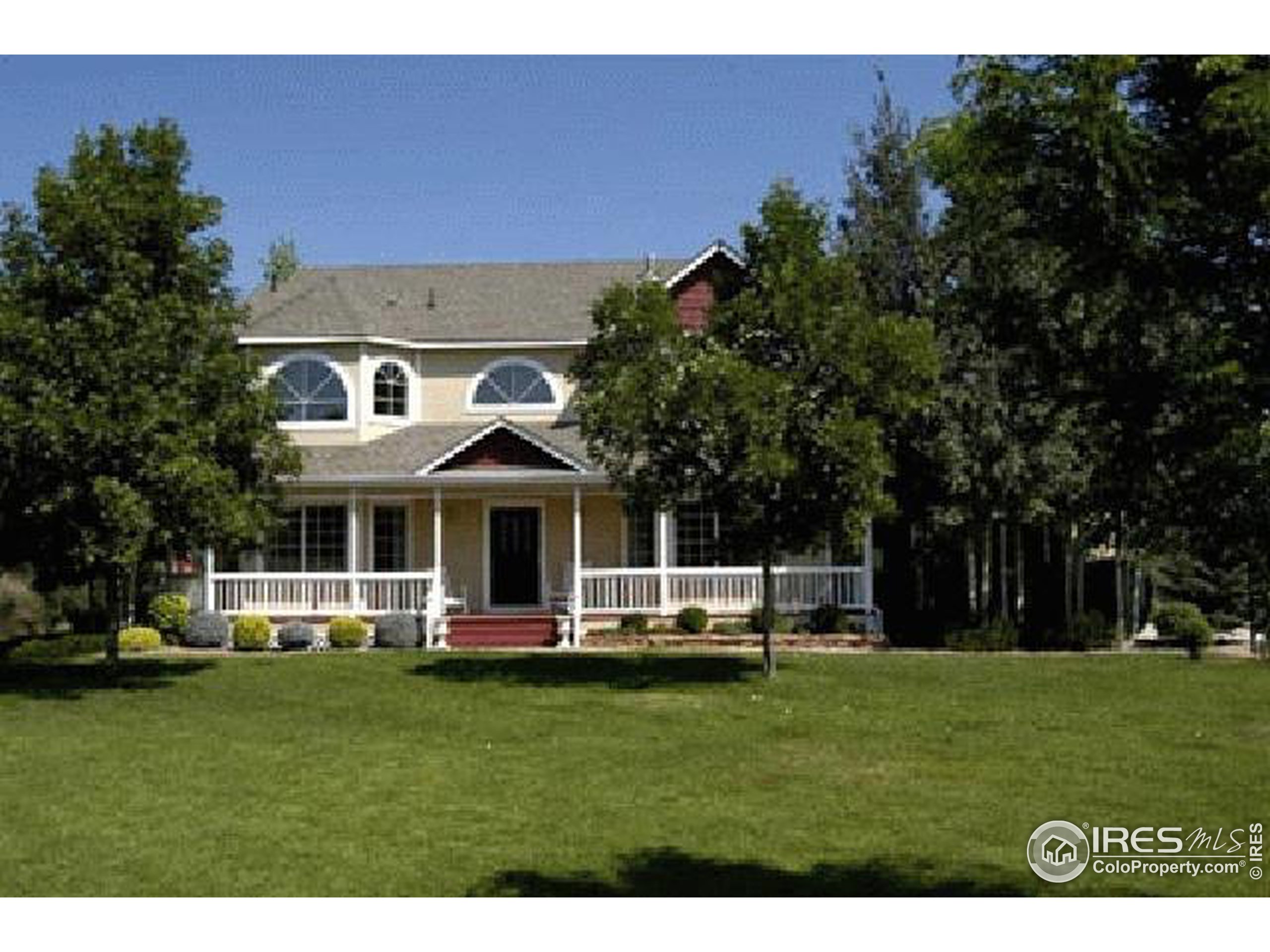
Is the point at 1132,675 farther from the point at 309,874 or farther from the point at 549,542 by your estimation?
the point at 309,874

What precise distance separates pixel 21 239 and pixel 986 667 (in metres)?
13.9

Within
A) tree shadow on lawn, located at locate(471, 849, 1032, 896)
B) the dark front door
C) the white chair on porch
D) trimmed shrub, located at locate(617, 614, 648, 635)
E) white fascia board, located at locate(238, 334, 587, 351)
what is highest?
white fascia board, located at locate(238, 334, 587, 351)

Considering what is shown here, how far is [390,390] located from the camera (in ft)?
94.4

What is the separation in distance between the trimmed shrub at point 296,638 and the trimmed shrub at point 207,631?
0.98m

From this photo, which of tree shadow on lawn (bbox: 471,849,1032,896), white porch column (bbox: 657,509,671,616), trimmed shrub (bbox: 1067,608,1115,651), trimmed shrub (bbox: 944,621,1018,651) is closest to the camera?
tree shadow on lawn (bbox: 471,849,1032,896)

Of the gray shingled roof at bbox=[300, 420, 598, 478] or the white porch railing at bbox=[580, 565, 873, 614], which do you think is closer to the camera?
the white porch railing at bbox=[580, 565, 873, 614]

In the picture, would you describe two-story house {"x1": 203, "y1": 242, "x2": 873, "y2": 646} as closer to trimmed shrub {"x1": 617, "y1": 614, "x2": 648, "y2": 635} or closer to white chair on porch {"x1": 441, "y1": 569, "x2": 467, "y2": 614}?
white chair on porch {"x1": 441, "y1": 569, "x2": 467, "y2": 614}

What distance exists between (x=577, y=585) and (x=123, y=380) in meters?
10.3

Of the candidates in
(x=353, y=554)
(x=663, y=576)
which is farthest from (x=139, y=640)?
(x=663, y=576)

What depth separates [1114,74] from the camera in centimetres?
445

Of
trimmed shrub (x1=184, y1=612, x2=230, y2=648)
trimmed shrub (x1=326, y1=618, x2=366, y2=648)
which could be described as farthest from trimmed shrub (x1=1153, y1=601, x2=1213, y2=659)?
trimmed shrub (x1=184, y1=612, x2=230, y2=648)

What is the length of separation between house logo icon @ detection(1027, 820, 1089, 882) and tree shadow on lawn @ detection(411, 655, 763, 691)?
8997 millimetres

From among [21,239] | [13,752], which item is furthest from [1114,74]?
[21,239]

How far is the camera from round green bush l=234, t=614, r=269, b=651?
82.0ft
